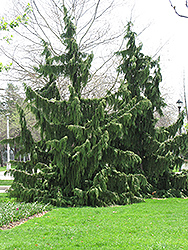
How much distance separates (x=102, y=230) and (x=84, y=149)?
9.71 ft

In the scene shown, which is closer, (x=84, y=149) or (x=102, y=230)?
(x=102, y=230)

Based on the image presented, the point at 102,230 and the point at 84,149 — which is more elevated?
the point at 84,149

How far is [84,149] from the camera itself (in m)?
8.12

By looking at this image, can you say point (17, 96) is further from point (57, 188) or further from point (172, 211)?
point (172, 211)

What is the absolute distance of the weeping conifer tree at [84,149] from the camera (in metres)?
8.34

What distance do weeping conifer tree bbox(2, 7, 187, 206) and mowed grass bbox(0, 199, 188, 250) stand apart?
1164mm

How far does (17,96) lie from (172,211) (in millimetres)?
10064

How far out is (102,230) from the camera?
18.4 ft

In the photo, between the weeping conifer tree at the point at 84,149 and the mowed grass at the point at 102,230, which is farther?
the weeping conifer tree at the point at 84,149

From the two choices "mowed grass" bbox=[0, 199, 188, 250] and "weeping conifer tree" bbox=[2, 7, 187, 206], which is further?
"weeping conifer tree" bbox=[2, 7, 187, 206]

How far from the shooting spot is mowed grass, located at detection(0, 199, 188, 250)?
479cm

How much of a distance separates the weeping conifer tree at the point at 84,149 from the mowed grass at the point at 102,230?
1164mm

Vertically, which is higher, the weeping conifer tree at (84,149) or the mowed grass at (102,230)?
the weeping conifer tree at (84,149)

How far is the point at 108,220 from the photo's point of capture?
6.42 metres
